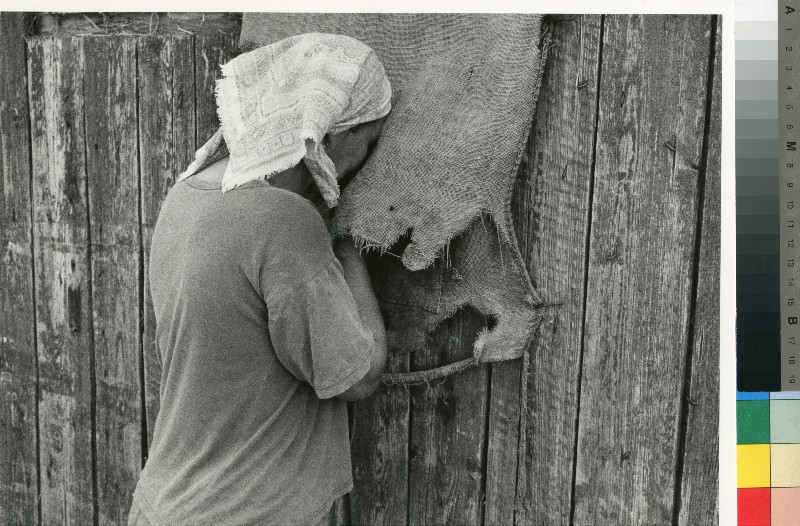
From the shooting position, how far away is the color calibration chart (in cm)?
168

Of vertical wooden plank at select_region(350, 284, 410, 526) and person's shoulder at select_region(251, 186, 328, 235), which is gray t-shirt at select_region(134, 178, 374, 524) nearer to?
person's shoulder at select_region(251, 186, 328, 235)

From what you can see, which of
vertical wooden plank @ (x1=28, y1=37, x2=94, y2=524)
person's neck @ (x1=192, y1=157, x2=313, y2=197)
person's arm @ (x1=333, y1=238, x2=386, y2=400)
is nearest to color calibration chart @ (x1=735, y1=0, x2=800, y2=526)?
person's arm @ (x1=333, y1=238, x2=386, y2=400)

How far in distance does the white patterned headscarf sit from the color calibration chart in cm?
82

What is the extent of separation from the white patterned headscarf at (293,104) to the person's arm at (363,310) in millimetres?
148

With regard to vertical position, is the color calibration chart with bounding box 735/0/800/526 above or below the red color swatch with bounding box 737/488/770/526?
above

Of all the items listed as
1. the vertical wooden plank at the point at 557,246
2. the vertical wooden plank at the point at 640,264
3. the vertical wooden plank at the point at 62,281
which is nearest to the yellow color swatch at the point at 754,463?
the vertical wooden plank at the point at 640,264

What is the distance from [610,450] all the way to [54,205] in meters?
1.60

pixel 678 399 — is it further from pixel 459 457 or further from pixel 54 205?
pixel 54 205

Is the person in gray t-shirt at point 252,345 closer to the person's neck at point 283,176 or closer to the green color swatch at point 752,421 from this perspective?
the person's neck at point 283,176

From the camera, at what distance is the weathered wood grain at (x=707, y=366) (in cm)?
170

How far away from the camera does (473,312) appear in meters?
1.88

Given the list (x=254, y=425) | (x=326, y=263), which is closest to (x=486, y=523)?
(x=254, y=425)

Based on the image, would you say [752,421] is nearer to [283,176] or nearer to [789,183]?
[789,183]

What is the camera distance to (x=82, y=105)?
2.04 m
